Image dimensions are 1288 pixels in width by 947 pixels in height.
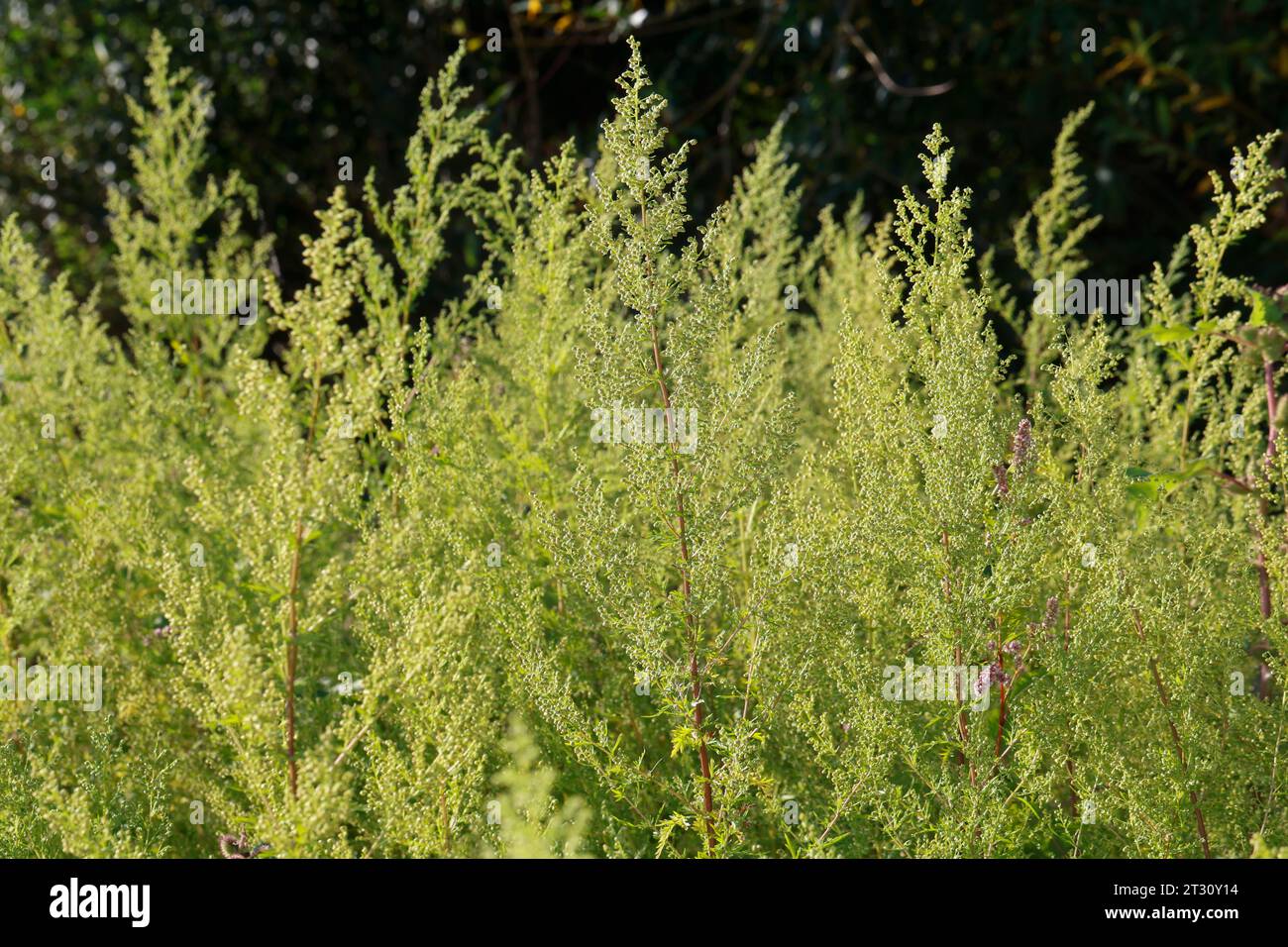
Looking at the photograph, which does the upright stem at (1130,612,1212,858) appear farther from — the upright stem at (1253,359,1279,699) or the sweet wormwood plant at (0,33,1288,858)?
the upright stem at (1253,359,1279,699)

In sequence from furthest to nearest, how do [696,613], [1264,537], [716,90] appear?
[716,90] → [1264,537] → [696,613]

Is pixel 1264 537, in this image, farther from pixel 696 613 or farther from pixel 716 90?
pixel 716 90

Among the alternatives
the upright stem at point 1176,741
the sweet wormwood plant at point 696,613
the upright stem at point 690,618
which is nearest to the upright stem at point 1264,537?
the sweet wormwood plant at point 696,613

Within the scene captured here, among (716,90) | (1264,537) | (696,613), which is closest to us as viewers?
(696,613)

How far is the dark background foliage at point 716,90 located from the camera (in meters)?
6.48

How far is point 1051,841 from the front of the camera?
2164 mm

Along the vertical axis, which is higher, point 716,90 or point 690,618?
point 716,90

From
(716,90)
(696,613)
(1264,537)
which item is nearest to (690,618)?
(696,613)

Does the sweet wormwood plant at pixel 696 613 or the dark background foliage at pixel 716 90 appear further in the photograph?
the dark background foliage at pixel 716 90

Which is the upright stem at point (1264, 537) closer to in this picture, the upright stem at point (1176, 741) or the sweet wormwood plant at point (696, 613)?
the sweet wormwood plant at point (696, 613)

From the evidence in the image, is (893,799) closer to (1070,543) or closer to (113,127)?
(1070,543)

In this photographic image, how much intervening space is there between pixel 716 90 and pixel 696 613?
20.4ft

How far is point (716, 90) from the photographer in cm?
756

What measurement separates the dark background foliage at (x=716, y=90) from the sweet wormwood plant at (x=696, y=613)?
4.25 metres
